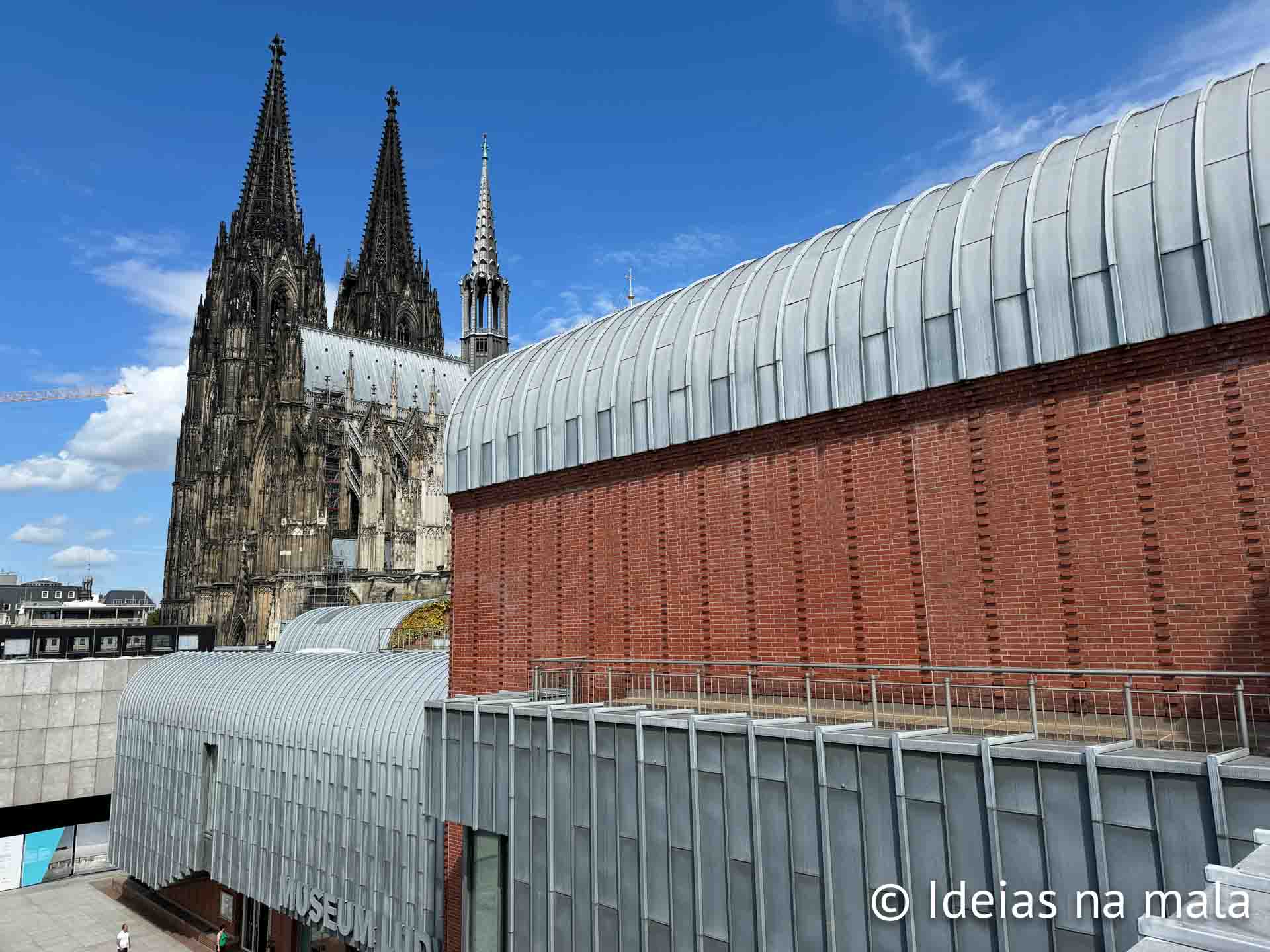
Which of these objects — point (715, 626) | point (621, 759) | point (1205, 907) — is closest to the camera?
point (1205, 907)

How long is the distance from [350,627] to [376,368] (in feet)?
161

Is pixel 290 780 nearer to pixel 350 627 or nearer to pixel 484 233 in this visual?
pixel 350 627

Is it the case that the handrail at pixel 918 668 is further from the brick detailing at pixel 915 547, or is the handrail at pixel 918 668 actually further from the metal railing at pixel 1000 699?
the brick detailing at pixel 915 547

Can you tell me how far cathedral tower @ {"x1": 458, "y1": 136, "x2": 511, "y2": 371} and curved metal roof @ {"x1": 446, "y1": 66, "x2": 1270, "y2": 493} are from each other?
7073 centimetres

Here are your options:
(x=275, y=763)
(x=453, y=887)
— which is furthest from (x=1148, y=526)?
(x=275, y=763)

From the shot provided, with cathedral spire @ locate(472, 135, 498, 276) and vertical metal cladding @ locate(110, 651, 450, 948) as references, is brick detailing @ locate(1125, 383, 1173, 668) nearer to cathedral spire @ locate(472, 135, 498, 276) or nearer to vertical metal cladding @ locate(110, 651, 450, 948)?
vertical metal cladding @ locate(110, 651, 450, 948)

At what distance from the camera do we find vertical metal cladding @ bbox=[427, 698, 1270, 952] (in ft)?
24.8

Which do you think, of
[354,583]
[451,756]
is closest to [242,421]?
[354,583]

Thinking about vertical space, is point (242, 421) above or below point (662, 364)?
above

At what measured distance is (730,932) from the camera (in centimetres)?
1035

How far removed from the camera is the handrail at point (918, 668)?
844 cm

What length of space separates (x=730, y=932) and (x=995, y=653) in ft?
15.3

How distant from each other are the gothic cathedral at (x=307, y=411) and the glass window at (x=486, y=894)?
50418mm

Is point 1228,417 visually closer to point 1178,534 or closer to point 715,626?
point 1178,534
